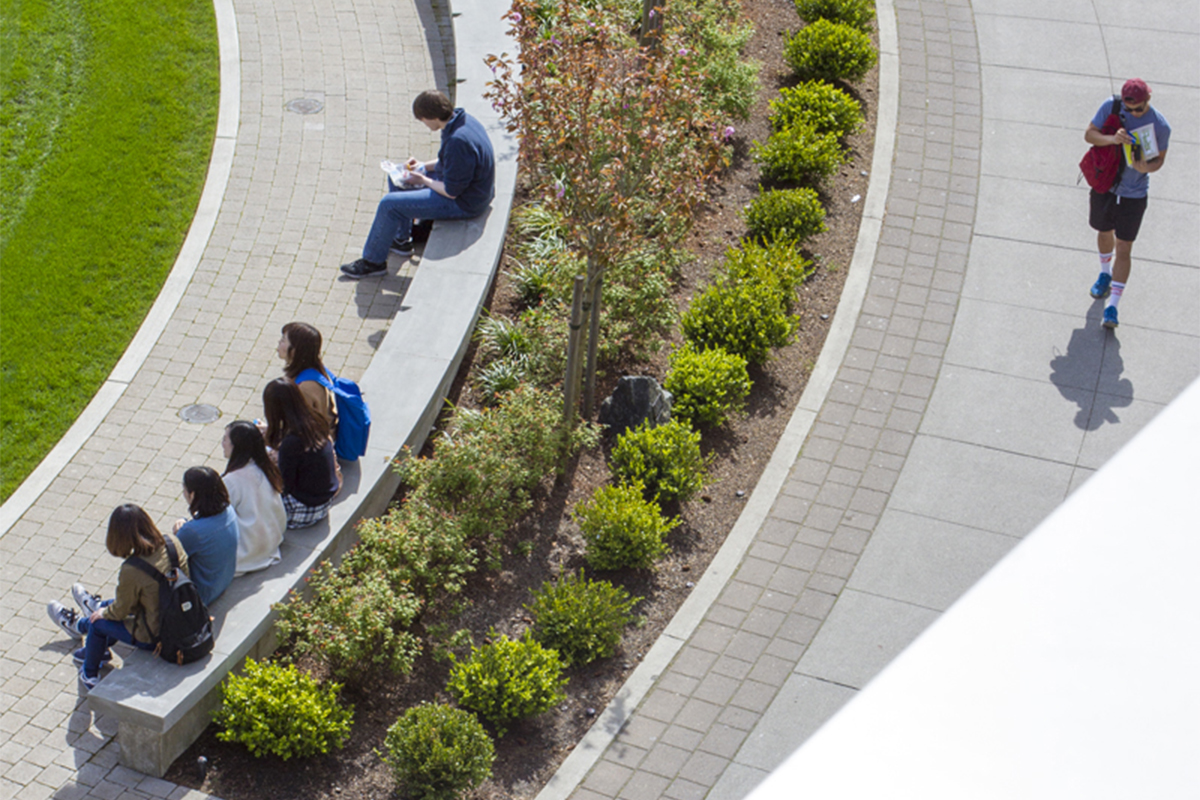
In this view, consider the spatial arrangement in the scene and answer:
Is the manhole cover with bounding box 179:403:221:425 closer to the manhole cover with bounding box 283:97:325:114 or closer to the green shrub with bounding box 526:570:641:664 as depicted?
the green shrub with bounding box 526:570:641:664

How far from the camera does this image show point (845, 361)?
9383mm

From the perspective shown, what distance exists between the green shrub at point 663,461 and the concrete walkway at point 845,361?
20.5 inches

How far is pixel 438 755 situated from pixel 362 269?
15.5ft

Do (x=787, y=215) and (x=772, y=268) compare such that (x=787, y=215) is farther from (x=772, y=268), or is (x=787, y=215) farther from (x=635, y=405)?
(x=635, y=405)

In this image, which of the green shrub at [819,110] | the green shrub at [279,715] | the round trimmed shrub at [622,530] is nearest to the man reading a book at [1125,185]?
the green shrub at [819,110]

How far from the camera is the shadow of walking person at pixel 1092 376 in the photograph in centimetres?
898

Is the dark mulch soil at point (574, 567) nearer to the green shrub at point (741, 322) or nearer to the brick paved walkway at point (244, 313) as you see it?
the green shrub at point (741, 322)

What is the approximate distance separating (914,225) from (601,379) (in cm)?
346

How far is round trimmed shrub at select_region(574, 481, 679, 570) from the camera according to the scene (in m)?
7.57

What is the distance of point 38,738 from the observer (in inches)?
267

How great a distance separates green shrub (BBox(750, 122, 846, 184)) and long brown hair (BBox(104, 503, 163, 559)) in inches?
253

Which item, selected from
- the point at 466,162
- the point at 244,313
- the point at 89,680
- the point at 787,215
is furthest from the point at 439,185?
the point at 89,680

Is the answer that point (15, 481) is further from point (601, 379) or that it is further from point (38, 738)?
point (601, 379)

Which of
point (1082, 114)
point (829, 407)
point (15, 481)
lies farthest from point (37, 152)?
point (1082, 114)
